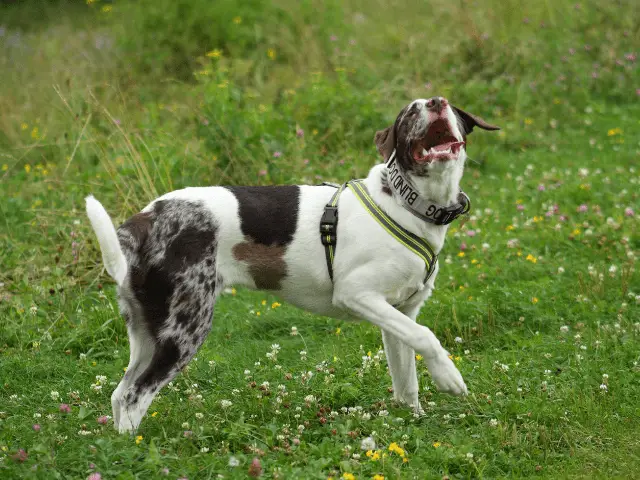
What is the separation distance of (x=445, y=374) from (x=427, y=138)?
116cm

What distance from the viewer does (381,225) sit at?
4074 mm

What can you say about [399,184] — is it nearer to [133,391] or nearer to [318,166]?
[133,391]

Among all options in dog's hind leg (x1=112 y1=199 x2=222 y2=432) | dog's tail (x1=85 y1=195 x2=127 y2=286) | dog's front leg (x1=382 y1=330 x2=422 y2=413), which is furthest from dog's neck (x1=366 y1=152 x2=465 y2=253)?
dog's tail (x1=85 y1=195 x2=127 y2=286)

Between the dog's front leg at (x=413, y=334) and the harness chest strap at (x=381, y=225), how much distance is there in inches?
10.0

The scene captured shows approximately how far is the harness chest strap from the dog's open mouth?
1.07 ft

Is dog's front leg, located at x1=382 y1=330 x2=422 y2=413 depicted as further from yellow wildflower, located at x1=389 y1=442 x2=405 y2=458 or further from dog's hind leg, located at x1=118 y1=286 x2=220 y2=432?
dog's hind leg, located at x1=118 y1=286 x2=220 y2=432

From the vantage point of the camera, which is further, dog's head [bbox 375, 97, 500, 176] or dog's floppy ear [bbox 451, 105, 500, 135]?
dog's floppy ear [bbox 451, 105, 500, 135]

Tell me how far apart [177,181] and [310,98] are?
2083mm

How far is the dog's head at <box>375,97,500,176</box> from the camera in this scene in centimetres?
399

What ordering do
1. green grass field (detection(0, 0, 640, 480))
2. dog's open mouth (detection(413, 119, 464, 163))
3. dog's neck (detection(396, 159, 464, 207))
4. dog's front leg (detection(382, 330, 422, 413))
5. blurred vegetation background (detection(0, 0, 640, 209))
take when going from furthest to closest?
blurred vegetation background (detection(0, 0, 640, 209))
dog's front leg (detection(382, 330, 422, 413))
dog's neck (detection(396, 159, 464, 207))
dog's open mouth (detection(413, 119, 464, 163))
green grass field (detection(0, 0, 640, 480))

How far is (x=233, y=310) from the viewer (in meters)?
5.98

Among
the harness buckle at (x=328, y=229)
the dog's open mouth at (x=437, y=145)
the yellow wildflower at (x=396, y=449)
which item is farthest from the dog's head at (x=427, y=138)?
the yellow wildflower at (x=396, y=449)

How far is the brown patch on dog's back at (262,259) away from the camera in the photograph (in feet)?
13.5

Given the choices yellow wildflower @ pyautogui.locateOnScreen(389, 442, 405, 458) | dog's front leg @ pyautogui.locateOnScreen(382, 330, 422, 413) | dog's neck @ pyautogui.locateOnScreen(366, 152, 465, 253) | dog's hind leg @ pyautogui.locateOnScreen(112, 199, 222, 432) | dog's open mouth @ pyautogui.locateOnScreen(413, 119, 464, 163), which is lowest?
dog's front leg @ pyautogui.locateOnScreen(382, 330, 422, 413)
